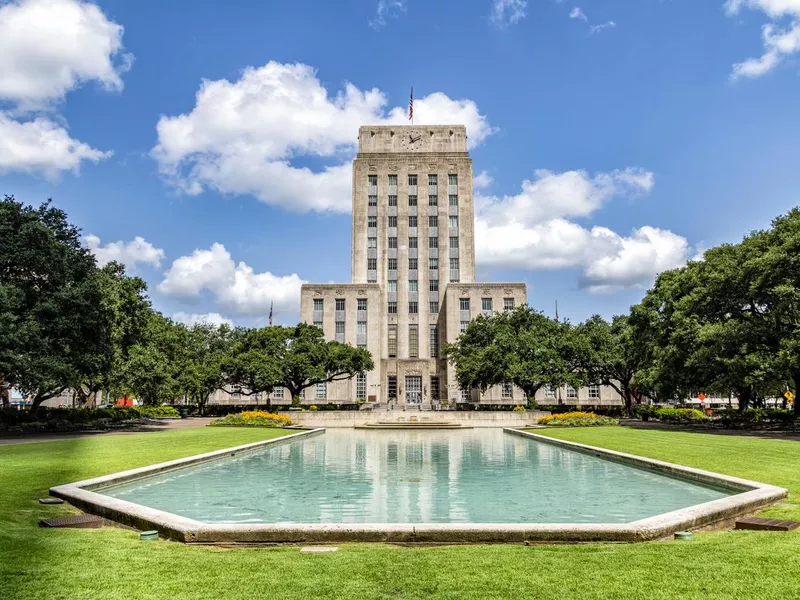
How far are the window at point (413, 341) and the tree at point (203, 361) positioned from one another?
79.3 feet

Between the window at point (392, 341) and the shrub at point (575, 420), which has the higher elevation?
the window at point (392, 341)

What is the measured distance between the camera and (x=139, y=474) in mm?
14992

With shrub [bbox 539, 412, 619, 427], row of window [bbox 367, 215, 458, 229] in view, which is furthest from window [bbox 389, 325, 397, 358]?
shrub [bbox 539, 412, 619, 427]

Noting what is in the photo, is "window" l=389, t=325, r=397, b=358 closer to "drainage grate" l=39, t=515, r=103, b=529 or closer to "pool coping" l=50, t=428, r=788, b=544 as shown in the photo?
"pool coping" l=50, t=428, r=788, b=544

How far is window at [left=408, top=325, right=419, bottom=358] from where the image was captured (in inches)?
3273

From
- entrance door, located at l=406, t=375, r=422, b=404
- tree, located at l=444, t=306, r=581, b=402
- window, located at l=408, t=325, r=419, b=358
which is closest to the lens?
tree, located at l=444, t=306, r=581, b=402

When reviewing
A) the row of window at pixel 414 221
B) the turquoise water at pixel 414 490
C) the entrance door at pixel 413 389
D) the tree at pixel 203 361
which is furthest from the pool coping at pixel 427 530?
the row of window at pixel 414 221

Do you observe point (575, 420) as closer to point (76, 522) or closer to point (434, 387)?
point (76, 522)

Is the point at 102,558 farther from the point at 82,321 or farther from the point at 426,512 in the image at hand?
the point at 82,321

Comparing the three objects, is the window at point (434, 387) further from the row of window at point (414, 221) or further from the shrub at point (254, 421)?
the shrub at point (254, 421)

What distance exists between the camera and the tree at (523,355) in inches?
2028

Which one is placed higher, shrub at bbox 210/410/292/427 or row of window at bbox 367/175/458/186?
row of window at bbox 367/175/458/186

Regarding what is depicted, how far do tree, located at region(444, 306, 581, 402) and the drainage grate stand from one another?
1719 inches

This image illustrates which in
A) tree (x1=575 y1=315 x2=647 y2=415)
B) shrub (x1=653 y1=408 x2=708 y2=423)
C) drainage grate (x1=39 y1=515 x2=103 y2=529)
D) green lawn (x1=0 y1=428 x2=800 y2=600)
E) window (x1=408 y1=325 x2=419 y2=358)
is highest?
window (x1=408 y1=325 x2=419 y2=358)
